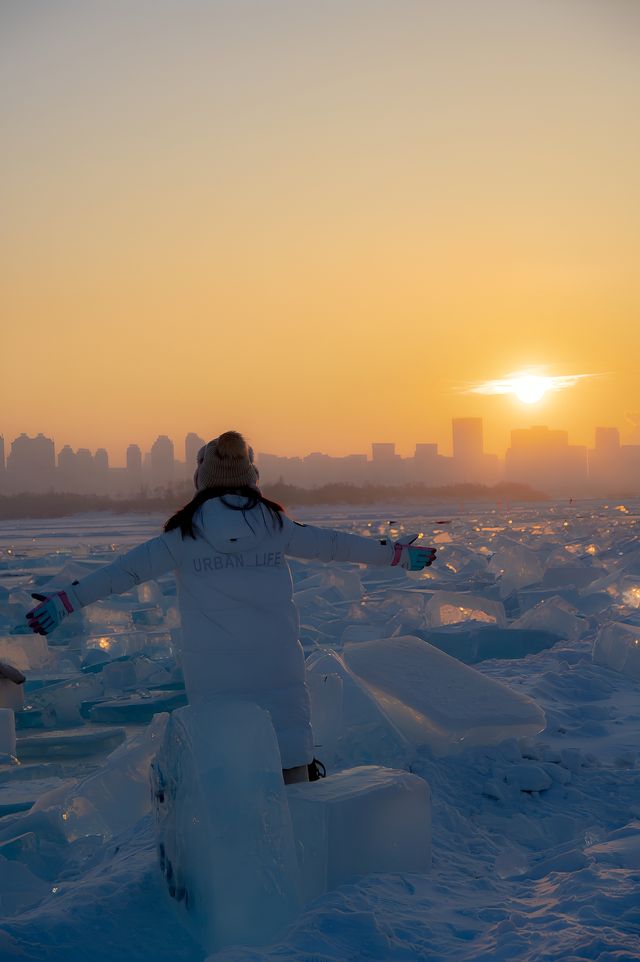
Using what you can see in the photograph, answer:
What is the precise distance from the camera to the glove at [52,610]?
2.81m

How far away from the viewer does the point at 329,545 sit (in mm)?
3000

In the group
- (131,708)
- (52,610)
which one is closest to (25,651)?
(131,708)

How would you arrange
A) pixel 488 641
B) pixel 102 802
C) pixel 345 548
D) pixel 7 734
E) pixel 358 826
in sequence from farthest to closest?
1. pixel 488 641
2. pixel 7 734
3. pixel 102 802
4. pixel 345 548
5. pixel 358 826

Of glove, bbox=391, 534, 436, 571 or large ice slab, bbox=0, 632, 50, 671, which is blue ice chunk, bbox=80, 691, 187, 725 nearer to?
large ice slab, bbox=0, 632, 50, 671

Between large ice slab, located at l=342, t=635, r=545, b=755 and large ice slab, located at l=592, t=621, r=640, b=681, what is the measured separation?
1.79 meters

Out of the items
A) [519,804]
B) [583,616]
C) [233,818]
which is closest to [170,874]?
[233,818]

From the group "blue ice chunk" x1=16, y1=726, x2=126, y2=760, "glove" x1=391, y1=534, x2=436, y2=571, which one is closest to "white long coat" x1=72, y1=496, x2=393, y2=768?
"glove" x1=391, y1=534, x2=436, y2=571

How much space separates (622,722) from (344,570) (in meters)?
6.02

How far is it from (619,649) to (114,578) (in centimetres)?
368

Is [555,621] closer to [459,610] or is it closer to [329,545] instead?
[459,610]

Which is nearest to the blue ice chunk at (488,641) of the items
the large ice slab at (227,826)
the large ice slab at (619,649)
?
the large ice slab at (619,649)

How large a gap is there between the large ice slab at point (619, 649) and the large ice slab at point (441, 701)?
1.79 metres

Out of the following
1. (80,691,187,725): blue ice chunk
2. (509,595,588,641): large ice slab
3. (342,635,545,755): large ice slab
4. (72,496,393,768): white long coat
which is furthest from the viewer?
(509,595,588,641): large ice slab

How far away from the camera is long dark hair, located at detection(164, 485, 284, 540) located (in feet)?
9.35
